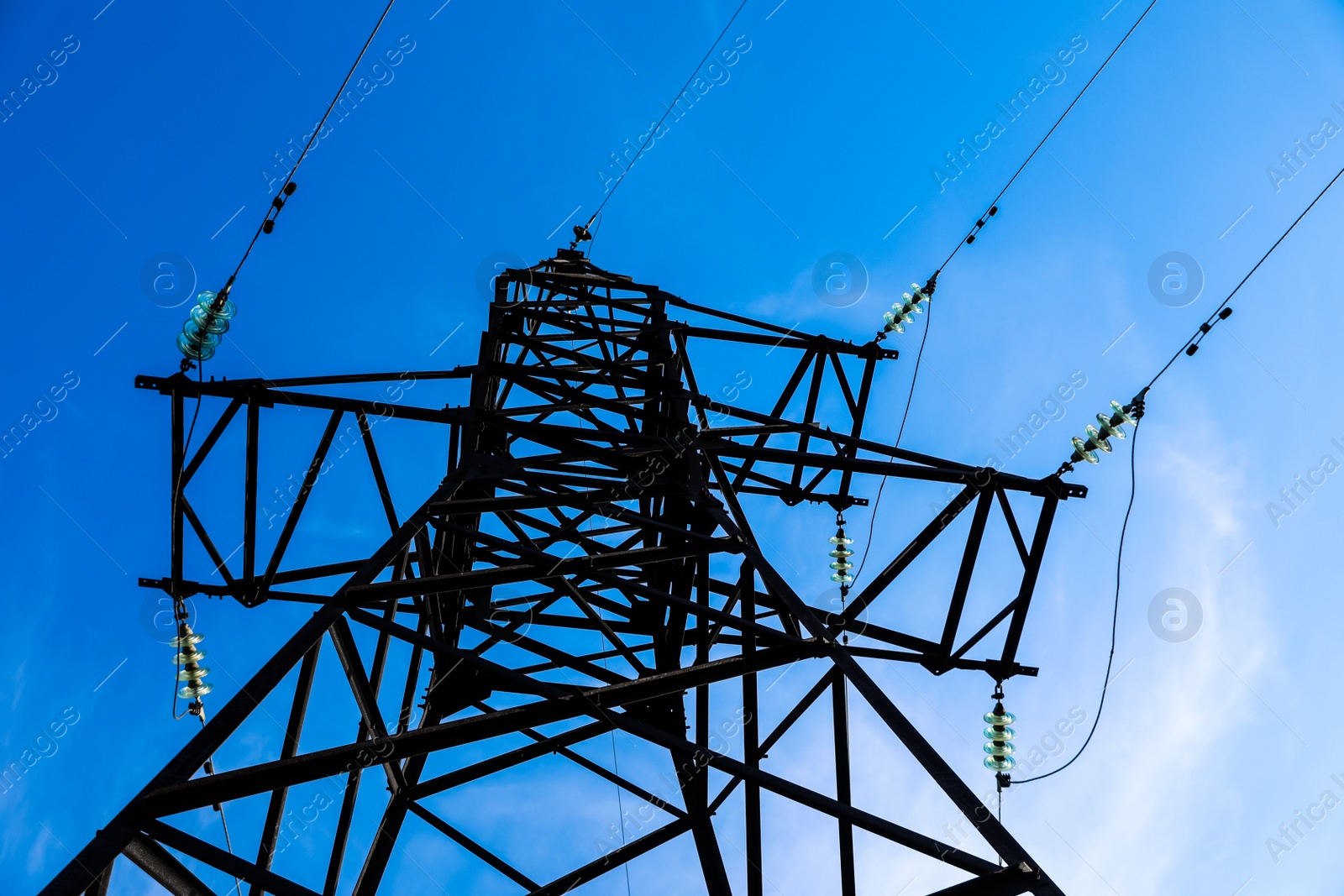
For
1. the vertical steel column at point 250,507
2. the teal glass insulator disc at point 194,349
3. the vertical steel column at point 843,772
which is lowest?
the vertical steel column at point 843,772

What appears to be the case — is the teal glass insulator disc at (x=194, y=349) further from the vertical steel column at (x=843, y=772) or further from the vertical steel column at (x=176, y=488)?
the vertical steel column at (x=843, y=772)

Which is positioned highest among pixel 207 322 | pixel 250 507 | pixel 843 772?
pixel 207 322

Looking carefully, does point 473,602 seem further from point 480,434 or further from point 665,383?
point 665,383

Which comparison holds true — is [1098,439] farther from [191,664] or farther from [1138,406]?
[191,664]

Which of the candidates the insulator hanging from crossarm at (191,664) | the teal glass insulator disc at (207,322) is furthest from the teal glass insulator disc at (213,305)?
the insulator hanging from crossarm at (191,664)

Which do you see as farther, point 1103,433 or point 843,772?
point 1103,433

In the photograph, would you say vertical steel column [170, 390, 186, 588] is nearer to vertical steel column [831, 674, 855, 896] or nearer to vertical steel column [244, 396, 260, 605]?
vertical steel column [244, 396, 260, 605]

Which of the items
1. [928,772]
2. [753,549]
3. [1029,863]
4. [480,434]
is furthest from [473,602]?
[1029,863]

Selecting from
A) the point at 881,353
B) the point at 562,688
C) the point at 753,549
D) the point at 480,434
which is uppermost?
the point at 881,353

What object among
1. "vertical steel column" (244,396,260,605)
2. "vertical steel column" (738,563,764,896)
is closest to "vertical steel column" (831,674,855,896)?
"vertical steel column" (738,563,764,896)

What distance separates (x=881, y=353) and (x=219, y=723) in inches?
338

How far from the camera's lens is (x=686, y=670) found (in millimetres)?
5145

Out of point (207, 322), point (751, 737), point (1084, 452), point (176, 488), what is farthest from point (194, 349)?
point (1084, 452)

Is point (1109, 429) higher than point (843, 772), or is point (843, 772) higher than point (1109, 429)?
point (1109, 429)
